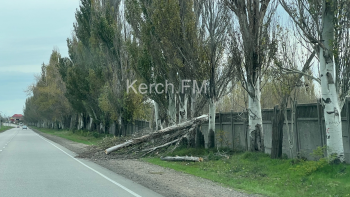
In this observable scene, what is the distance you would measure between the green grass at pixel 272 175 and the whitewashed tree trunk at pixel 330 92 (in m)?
0.71

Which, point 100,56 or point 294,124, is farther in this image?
point 100,56

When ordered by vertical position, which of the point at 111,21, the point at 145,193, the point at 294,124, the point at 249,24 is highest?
the point at 111,21

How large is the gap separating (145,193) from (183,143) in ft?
39.1

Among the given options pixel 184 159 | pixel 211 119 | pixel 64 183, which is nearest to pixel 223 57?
pixel 211 119

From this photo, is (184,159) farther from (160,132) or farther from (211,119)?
(160,132)

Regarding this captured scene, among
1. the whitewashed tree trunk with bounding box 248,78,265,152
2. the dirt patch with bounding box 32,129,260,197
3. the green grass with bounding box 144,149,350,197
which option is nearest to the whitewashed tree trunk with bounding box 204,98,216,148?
the green grass with bounding box 144,149,350,197

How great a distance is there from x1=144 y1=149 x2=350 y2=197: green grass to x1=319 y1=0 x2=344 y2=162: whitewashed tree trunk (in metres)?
0.71

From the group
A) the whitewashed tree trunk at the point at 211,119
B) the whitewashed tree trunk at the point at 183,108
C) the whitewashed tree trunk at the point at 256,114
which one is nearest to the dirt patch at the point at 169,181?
the whitewashed tree trunk at the point at 211,119

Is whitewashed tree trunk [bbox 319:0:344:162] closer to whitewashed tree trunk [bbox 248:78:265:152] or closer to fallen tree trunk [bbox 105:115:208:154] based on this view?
whitewashed tree trunk [bbox 248:78:265:152]

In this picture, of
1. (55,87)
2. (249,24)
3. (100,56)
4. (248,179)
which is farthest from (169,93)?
(55,87)

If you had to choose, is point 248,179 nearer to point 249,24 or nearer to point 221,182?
point 221,182

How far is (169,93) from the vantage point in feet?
74.7

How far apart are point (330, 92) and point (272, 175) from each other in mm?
3175

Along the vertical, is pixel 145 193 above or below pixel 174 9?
below
